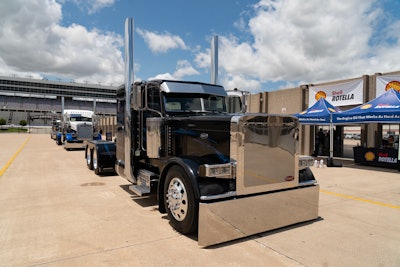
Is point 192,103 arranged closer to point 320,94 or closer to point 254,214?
point 254,214

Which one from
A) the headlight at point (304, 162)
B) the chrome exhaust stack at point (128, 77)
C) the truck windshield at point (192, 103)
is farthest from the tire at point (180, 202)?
the headlight at point (304, 162)

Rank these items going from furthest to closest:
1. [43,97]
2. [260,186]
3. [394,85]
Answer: [43,97] → [394,85] → [260,186]

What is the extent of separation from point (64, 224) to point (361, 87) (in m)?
14.7

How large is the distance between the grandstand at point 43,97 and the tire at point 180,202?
97.5 metres

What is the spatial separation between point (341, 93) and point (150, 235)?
14.5 metres

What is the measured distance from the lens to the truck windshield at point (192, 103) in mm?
5203

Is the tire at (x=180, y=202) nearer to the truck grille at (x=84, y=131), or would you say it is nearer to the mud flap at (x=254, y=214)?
the mud flap at (x=254, y=214)

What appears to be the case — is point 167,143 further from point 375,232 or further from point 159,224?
point 375,232

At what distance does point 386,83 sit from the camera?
1304 cm

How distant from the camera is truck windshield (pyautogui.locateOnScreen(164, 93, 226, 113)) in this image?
5.20 meters

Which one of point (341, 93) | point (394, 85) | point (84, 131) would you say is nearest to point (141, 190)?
point (394, 85)

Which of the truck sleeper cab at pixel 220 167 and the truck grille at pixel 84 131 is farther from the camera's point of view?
the truck grille at pixel 84 131

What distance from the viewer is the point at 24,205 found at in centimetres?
564

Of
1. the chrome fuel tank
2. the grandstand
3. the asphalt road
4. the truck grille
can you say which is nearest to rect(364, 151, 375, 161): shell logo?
the asphalt road
